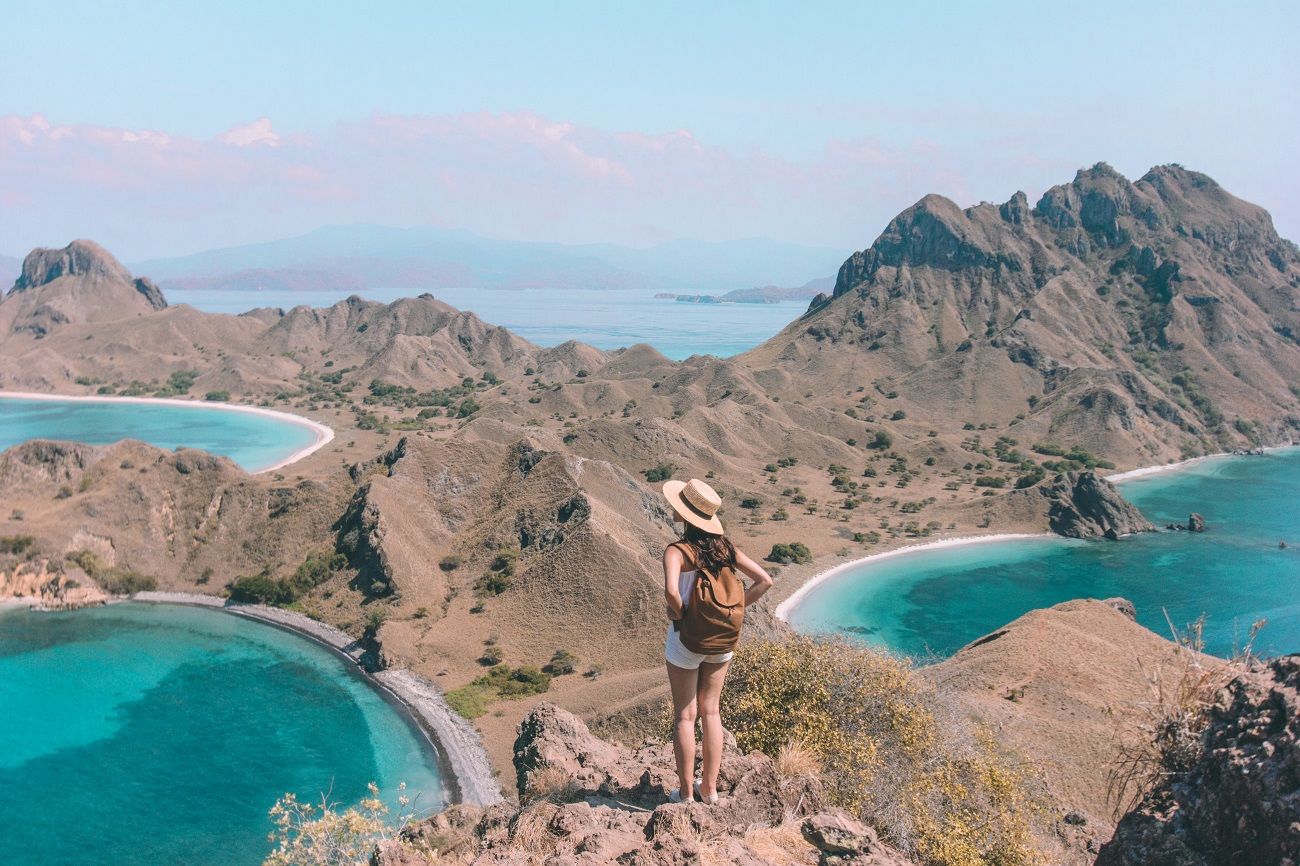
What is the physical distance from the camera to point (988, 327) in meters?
162

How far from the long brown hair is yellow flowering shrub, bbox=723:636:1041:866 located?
616 centimetres

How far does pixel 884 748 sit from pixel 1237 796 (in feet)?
36.4

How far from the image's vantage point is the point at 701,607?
397 inches

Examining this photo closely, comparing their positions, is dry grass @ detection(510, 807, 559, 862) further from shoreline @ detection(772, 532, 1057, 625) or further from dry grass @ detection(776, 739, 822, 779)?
shoreline @ detection(772, 532, 1057, 625)

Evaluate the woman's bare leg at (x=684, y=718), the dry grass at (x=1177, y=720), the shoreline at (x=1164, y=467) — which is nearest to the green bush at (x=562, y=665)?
the woman's bare leg at (x=684, y=718)

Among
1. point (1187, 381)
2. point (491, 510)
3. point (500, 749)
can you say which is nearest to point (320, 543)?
point (491, 510)

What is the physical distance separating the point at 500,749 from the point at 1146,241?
18985 centimetres

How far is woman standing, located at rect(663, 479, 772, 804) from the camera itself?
10.1 metres

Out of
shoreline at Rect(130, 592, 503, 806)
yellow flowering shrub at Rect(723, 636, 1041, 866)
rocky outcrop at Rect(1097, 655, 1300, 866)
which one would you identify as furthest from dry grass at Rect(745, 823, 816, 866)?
shoreline at Rect(130, 592, 503, 806)

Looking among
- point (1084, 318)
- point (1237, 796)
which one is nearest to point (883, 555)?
point (1237, 796)

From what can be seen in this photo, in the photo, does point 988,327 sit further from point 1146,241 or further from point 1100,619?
point 1100,619

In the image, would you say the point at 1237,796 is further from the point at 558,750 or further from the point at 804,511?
the point at 804,511

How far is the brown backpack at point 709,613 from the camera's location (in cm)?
1011

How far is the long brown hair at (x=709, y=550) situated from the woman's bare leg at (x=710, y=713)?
1.32m
